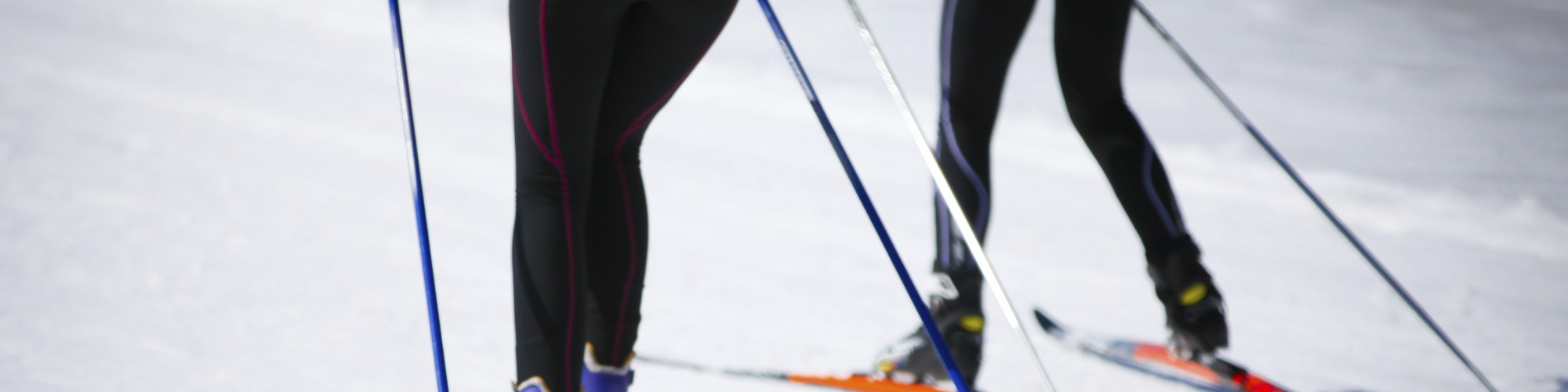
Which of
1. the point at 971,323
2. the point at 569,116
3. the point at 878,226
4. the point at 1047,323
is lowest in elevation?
the point at 1047,323

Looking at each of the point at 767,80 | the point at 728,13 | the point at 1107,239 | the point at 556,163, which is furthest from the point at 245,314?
the point at 767,80

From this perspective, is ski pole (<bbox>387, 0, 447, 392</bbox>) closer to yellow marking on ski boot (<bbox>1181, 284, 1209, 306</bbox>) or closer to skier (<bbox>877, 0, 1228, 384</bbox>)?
skier (<bbox>877, 0, 1228, 384</bbox>)

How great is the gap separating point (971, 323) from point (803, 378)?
0.26 m

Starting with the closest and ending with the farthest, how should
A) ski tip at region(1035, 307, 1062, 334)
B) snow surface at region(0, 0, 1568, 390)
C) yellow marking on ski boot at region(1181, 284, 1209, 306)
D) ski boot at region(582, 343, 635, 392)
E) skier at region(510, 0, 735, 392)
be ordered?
skier at region(510, 0, 735, 392)
ski boot at region(582, 343, 635, 392)
yellow marking on ski boot at region(1181, 284, 1209, 306)
snow surface at region(0, 0, 1568, 390)
ski tip at region(1035, 307, 1062, 334)

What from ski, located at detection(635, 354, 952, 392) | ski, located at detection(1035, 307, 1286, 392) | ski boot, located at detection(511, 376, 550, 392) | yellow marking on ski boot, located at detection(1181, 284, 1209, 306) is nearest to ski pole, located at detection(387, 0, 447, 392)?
ski boot, located at detection(511, 376, 550, 392)

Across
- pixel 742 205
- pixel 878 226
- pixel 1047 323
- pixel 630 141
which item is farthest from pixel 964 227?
pixel 742 205

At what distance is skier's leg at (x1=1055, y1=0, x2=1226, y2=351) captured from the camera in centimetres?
153

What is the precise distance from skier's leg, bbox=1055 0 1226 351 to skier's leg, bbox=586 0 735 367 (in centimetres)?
63

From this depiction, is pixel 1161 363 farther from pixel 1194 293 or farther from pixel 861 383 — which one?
pixel 861 383

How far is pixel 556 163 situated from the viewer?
3.38 feet

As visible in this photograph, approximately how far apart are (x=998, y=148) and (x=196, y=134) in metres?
2.83

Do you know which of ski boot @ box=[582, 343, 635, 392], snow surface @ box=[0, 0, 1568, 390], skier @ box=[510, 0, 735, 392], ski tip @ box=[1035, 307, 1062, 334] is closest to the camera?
skier @ box=[510, 0, 735, 392]

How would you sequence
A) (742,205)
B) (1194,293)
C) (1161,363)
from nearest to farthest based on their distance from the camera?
(1194,293)
(1161,363)
(742,205)

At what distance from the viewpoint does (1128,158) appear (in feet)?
5.05
